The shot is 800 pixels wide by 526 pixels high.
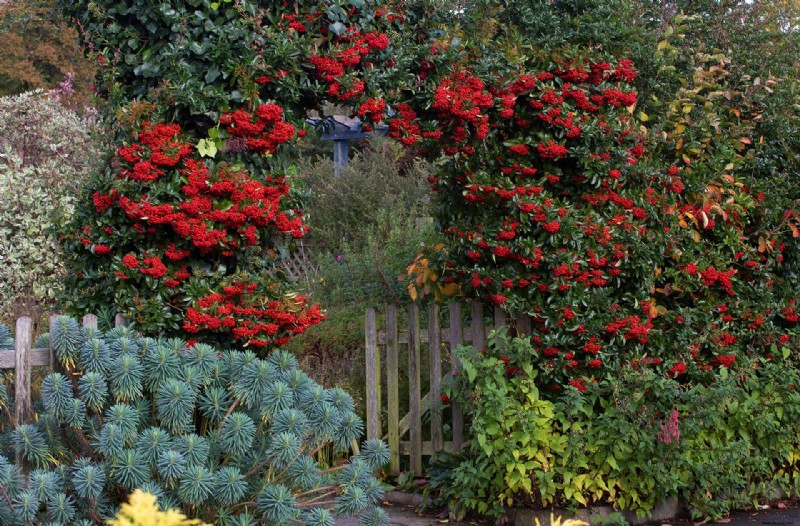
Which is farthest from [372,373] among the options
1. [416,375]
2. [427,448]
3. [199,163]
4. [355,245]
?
[355,245]

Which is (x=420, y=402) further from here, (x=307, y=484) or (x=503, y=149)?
(x=307, y=484)

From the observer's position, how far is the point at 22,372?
3.91 m

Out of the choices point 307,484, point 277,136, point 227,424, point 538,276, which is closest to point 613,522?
point 538,276

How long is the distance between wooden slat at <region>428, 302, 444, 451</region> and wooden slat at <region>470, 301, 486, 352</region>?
0.27 metres

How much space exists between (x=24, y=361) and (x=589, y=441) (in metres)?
3.11

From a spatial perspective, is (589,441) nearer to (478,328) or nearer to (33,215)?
(478,328)

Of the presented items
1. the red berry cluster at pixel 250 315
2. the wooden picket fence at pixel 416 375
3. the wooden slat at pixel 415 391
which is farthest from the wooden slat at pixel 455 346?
the red berry cluster at pixel 250 315

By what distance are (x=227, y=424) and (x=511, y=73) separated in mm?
2729

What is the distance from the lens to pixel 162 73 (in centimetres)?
424

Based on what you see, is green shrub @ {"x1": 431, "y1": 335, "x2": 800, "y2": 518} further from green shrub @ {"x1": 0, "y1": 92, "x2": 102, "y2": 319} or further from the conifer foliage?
green shrub @ {"x1": 0, "y1": 92, "x2": 102, "y2": 319}

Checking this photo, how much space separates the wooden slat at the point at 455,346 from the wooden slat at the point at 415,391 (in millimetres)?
266

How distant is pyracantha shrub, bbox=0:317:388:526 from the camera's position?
345cm

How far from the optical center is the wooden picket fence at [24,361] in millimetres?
3896

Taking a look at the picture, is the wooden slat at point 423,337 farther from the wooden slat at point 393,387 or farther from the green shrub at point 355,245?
the green shrub at point 355,245
